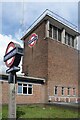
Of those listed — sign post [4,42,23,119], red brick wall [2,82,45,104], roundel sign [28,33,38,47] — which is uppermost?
roundel sign [28,33,38,47]

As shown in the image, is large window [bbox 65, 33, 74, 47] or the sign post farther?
large window [bbox 65, 33, 74, 47]

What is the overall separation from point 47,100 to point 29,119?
1963 centimetres

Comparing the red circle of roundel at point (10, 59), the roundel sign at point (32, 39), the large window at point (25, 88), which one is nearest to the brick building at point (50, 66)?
the large window at point (25, 88)

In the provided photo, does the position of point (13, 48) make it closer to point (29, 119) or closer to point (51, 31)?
point (29, 119)

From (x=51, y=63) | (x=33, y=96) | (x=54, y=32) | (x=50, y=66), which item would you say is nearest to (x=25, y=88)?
(x=33, y=96)

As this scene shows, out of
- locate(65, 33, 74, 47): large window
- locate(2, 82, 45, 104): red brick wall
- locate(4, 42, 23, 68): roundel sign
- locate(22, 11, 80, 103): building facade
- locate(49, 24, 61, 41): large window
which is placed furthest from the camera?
locate(65, 33, 74, 47): large window

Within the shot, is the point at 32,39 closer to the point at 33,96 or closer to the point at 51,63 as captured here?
the point at 51,63

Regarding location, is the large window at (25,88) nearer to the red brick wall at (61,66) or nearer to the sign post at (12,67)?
the red brick wall at (61,66)

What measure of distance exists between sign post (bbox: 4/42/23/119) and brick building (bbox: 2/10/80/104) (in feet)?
68.4

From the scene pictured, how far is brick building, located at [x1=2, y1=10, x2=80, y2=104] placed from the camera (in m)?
28.6

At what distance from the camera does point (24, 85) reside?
27.1 m

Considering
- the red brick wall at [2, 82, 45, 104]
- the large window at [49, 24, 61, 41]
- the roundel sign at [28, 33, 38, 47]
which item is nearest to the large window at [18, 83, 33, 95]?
the red brick wall at [2, 82, 45, 104]

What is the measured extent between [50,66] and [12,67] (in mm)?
25716

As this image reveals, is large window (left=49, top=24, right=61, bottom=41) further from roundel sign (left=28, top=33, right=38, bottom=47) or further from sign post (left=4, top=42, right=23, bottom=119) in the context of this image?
sign post (left=4, top=42, right=23, bottom=119)
